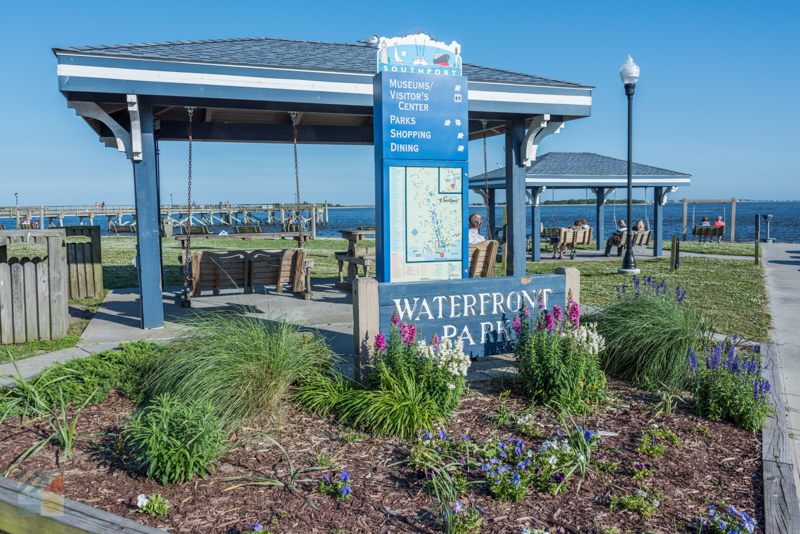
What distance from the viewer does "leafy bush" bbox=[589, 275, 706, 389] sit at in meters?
4.46

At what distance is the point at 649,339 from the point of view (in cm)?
449

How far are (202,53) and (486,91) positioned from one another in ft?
11.8

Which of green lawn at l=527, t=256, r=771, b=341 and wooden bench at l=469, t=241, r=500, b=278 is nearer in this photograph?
green lawn at l=527, t=256, r=771, b=341

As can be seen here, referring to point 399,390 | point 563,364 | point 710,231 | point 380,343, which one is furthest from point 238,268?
point 710,231

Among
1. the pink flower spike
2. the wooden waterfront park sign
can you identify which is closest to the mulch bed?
the pink flower spike

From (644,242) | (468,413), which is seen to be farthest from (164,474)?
(644,242)

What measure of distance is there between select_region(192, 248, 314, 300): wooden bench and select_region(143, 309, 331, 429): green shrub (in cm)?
322

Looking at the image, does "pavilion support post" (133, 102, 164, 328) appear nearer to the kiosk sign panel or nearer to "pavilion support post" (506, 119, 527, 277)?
the kiosk sign panel

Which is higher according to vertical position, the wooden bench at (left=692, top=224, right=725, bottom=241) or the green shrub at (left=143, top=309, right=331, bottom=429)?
the wooden bench at (left=692, top=224, right=725, bottom=241)

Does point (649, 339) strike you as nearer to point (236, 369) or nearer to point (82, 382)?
point (236, 369)

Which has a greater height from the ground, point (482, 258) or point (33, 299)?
point (482, 258)

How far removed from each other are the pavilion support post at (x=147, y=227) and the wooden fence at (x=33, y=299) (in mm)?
837

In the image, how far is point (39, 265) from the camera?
6.14 meters

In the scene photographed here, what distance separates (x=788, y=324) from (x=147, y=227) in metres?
7.98
